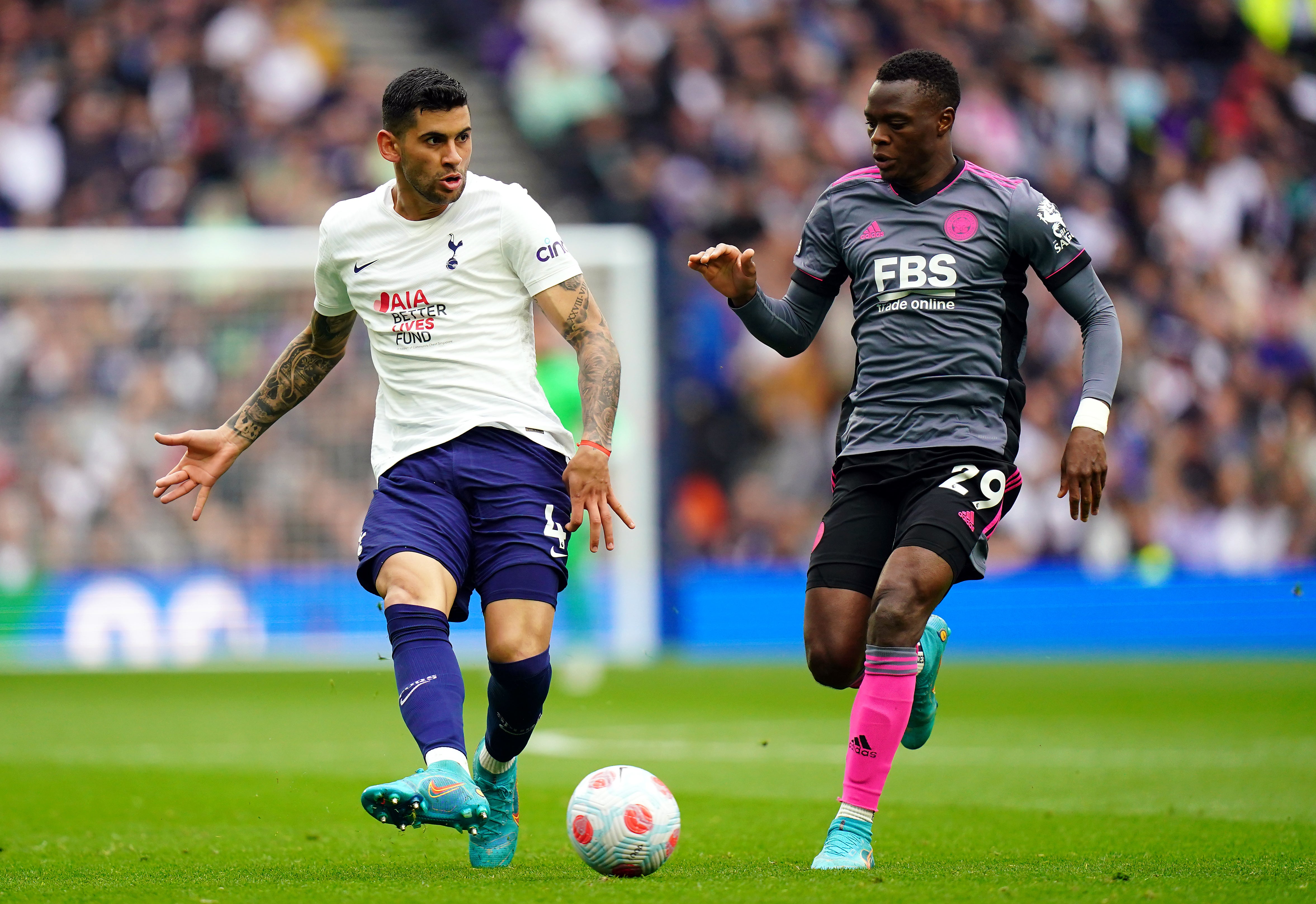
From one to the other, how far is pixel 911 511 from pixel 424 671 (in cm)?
160

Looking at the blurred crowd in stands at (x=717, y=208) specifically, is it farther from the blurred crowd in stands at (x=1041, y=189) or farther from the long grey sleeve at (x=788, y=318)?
the long grey sleeve at (x=788, y=318)

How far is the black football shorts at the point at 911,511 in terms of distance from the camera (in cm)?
529

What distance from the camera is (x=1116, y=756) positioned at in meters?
8.55

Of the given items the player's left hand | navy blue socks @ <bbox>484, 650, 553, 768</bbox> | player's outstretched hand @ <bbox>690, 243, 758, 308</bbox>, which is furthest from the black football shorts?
navy blue socks @ <bbox>484, 650, 553, 768</bbox>

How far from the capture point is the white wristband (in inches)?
206

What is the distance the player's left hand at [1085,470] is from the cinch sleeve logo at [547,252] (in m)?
1.66

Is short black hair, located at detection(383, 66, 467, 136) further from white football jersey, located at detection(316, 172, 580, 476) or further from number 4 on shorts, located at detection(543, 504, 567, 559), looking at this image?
number 4 on shorts, located at detection(543, 504, 567, 559)

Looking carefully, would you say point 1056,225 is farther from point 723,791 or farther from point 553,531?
point 723,791

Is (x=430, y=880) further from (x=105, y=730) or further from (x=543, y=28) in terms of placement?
(x=543, y=28)

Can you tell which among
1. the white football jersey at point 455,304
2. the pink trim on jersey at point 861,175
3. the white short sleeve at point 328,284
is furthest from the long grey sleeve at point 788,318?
the white short sleeve at point 328,284

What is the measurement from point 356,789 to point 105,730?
141 inches

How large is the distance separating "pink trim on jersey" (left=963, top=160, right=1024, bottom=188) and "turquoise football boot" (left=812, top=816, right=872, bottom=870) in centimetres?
206

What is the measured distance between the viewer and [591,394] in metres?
5.20

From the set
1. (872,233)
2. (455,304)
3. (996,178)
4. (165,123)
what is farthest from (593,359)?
(165,123)
